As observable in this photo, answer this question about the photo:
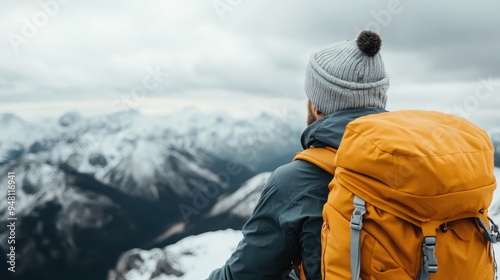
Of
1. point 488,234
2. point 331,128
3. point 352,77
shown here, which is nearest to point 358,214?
point 331,128

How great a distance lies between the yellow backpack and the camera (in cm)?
211

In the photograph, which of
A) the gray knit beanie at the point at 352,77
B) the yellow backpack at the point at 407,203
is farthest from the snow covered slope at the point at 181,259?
the yellow backpack at the point at 407,203

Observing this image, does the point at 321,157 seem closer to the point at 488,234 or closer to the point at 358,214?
the point at 358,214

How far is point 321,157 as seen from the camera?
258 centimetres

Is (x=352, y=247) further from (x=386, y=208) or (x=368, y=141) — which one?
(x=368, y=141)

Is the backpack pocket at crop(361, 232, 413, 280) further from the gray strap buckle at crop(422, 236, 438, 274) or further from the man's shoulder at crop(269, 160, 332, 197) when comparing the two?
the man's shoulder at crop(269, 160, 332, 197)

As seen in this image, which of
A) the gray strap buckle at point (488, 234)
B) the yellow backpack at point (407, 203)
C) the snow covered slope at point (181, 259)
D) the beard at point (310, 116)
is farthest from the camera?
the snow covered slope at point (181, 259)

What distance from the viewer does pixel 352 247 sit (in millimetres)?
2201

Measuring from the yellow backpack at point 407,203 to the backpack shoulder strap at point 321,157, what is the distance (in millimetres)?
163

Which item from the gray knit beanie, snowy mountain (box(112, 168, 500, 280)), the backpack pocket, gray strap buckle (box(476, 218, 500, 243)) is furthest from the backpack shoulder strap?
snowy mountain (box(112, 168, 500, 280))

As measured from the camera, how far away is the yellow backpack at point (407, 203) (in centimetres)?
211

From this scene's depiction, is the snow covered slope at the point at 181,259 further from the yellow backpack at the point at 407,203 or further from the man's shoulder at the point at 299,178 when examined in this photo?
the yellow backpack at the point at 407,203

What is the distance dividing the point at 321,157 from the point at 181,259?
5552cm

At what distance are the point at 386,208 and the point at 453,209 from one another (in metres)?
0.34
